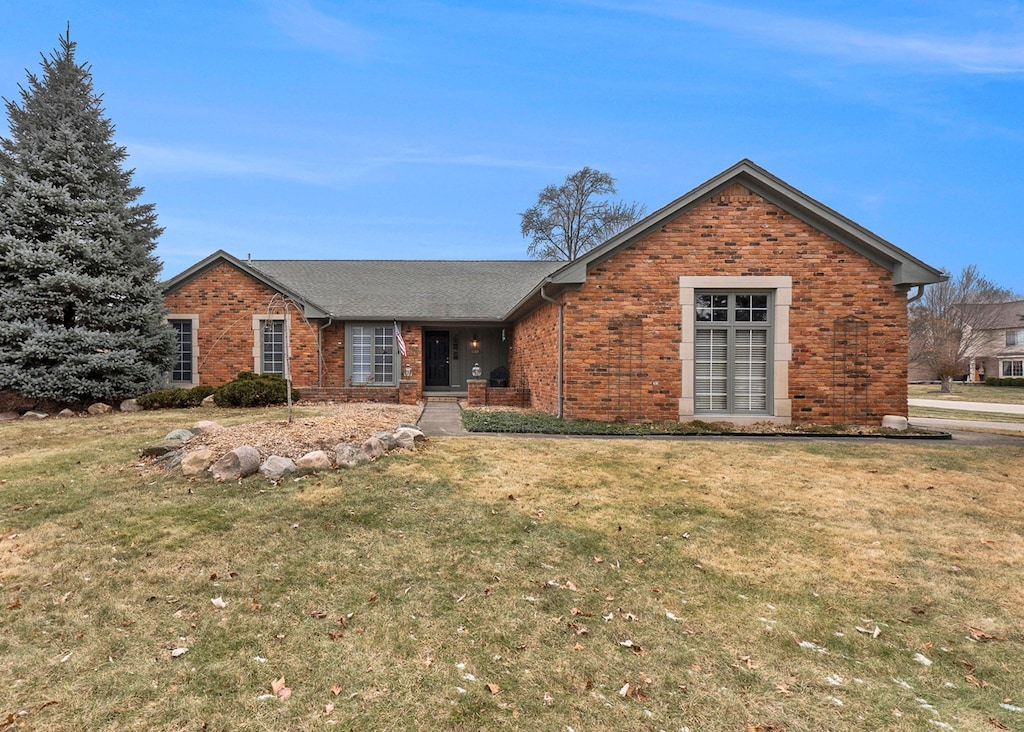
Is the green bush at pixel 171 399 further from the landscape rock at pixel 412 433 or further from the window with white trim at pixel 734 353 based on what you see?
the window with white trim at pixel 734 353

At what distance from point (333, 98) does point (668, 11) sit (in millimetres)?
18311

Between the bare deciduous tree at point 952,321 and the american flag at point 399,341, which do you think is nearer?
the american flag at point 399,341

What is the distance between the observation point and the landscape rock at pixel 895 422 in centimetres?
1045

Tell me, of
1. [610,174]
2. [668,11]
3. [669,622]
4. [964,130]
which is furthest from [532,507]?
[964,130]

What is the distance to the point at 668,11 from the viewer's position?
11.8 m

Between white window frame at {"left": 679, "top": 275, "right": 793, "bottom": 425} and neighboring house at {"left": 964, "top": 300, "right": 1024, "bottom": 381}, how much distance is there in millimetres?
45893

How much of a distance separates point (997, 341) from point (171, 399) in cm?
6393

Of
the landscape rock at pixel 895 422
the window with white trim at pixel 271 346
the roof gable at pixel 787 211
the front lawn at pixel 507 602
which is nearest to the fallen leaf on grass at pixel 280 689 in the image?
the front lawn at pixel 507 602

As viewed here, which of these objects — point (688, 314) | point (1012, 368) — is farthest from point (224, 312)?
point (1012, 368)

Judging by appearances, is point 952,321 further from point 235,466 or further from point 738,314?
point 235,466

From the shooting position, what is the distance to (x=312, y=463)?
20.9 feet

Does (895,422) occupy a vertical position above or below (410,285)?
below

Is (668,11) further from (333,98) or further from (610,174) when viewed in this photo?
(610,174)

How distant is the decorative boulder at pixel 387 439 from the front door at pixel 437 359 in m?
11.2
